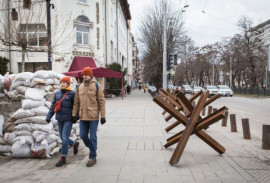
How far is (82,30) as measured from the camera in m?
25.6

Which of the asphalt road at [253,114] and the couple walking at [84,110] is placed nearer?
the couple walking at [84,110]

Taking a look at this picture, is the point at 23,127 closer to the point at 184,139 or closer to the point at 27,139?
the point at 27,139

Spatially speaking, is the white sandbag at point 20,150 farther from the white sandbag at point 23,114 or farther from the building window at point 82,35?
the building window at point 82,35

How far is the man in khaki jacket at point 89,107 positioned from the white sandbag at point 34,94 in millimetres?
1363

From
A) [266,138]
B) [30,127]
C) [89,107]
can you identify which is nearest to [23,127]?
[30,127]

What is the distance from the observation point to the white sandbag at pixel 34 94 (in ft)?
19.3

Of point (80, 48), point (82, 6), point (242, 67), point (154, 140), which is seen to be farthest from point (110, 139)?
point (242, 67)

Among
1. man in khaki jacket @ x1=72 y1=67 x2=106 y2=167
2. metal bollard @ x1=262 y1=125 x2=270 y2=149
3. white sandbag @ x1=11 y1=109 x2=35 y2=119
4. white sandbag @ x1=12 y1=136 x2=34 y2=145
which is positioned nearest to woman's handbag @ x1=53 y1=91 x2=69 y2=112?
man in khaki jacket @ x1=72 y1=67 x2=106 y2=167

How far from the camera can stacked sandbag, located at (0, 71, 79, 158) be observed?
546 centimetres

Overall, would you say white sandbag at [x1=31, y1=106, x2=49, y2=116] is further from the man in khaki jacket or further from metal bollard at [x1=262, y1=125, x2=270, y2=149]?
metal bollard at [x1=262, y1=125, x2=270, y2=149]

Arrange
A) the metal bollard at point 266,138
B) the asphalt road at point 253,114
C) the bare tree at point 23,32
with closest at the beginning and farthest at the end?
the metal bollard at point 266,138 < the bare tree at point 23,32 < the asphalt road at point 253,114

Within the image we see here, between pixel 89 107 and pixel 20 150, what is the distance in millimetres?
1816

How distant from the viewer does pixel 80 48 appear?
25.2 metres

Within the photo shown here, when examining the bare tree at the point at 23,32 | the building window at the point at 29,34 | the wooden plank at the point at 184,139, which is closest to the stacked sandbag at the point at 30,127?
the bare tree at the point at 23,32
